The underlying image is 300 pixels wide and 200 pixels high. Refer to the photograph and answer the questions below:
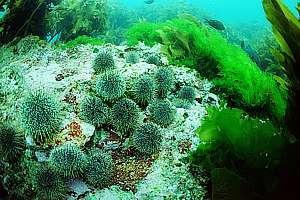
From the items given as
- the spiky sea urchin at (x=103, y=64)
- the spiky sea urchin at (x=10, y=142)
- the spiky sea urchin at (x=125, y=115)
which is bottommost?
the spiky sea urchin at (x=10, y=142)

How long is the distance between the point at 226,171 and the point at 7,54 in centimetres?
479

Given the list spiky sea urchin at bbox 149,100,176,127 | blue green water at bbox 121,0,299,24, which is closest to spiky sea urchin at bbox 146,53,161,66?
spiky sea urchin at bbox 149,100,176,127

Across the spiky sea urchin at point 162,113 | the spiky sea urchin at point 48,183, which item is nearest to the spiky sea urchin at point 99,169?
the spiky sea urchin at point 48,183

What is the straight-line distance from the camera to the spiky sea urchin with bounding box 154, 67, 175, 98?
4.86m

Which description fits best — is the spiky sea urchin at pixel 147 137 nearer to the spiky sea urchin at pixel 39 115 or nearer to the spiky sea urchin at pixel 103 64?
the spiky sea urchin at pixel 39 115

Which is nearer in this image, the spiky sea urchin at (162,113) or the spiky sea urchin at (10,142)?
the spiky sea urchin at (10,142)

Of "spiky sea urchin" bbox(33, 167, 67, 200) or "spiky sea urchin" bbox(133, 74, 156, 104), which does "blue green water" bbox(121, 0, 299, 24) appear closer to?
"spiky sea urchin" bbox(133, 74, 156, 104)

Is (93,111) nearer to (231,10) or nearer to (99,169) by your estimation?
(99,169)

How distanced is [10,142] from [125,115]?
4.72 ft

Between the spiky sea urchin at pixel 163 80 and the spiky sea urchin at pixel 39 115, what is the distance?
1.50 metres

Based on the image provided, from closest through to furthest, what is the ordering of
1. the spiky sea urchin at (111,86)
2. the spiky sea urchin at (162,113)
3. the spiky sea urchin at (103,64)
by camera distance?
the spiky sea urchin at (111,86) < the spiky sea urchin at (162,113) < the spiky sea urchin at (103,64)

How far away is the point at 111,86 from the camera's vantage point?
440cm

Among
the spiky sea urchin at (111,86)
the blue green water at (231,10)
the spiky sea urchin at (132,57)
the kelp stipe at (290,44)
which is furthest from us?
the blue green water at (231,10)

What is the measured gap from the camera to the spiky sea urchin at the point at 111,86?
4398 millimetres
